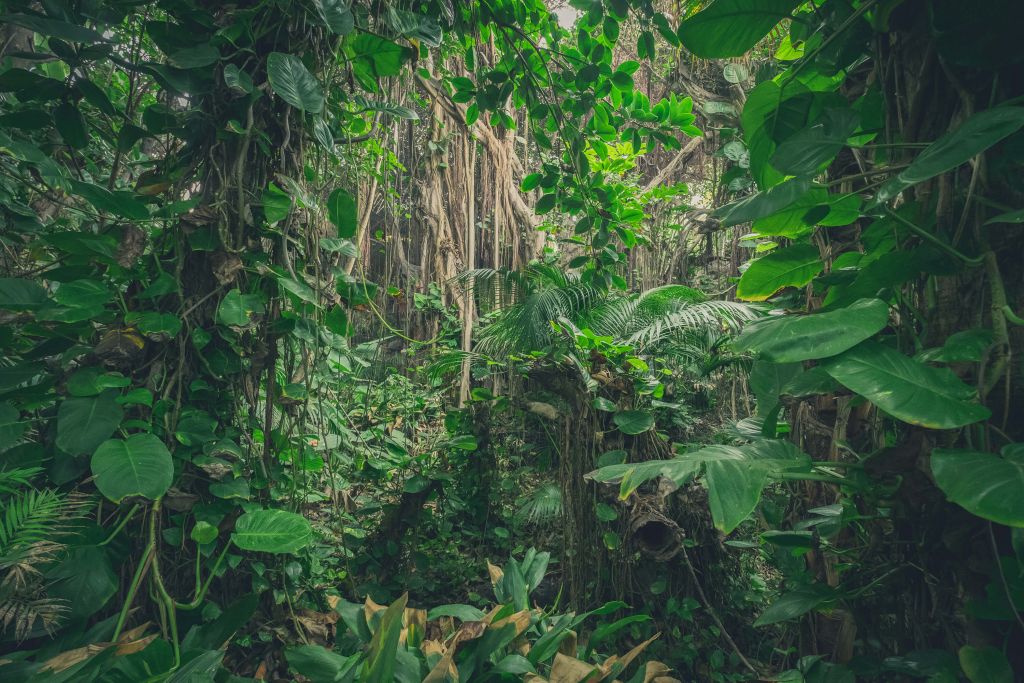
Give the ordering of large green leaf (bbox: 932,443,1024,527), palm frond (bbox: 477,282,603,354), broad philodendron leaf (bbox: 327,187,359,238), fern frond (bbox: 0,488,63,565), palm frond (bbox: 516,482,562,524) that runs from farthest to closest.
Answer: palm frond (bbox: 477,282,603,354)
palm frond (bbox: 516,482,562,524)
broad philodendron leaf (bbox: 327,187,359,238)
fern frond (bbox: 0,488,63,565)
large green leaf (bbox: 932,443,1024,527)

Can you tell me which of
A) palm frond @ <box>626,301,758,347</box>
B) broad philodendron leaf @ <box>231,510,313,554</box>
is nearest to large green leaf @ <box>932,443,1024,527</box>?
broad philodendron leaf @ <box>231,510,313,554</box>

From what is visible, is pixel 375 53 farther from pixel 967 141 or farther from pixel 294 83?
pixel 967 141

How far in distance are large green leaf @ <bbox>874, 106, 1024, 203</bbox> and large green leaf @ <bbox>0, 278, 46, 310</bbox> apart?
4.52 ft

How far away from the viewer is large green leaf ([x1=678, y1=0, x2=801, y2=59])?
0.78 metres

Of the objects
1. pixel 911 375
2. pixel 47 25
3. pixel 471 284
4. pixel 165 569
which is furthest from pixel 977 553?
pixel 471 284

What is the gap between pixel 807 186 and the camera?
698mm

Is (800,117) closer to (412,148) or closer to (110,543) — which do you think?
(110,543)

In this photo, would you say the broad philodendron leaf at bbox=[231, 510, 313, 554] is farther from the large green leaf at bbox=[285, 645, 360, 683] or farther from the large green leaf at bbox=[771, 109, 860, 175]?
the large green leaf at bbox=[771, 109, 860, 175]

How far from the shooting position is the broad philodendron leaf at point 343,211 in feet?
3.94

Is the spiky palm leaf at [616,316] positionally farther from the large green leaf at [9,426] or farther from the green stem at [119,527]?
the large green leaf at [9,426]

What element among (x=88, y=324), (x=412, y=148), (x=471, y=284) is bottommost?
(x=88, y=324)

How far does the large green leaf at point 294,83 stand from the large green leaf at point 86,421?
69 cm

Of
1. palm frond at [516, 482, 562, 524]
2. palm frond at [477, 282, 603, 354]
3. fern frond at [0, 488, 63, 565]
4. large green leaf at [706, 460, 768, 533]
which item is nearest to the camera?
large green leaf at [706, 460, 768, 533]

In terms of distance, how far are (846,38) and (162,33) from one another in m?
1.28
